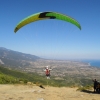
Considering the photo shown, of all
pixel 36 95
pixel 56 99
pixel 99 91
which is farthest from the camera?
pixel 99 91

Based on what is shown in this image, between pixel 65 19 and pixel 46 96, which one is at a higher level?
pixel 65 19

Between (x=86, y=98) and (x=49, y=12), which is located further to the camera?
(x=86, y=98)

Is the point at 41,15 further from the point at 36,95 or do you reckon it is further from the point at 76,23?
the point at 36,95

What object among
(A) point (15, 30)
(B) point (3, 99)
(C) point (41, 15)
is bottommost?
(B) point (3, 99)

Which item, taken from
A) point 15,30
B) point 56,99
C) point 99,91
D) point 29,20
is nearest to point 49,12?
point 29,20

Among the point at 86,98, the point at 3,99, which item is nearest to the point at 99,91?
the point at 86,98

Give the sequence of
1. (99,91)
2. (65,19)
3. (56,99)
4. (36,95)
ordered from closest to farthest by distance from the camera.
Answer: (65,19) → (56,99) → (36,95) → (99,91)

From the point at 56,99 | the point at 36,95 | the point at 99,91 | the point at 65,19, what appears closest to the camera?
the point at 65,19

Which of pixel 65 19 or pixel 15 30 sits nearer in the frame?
pixel 65 19

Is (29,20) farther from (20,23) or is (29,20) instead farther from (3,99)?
(3,99)
